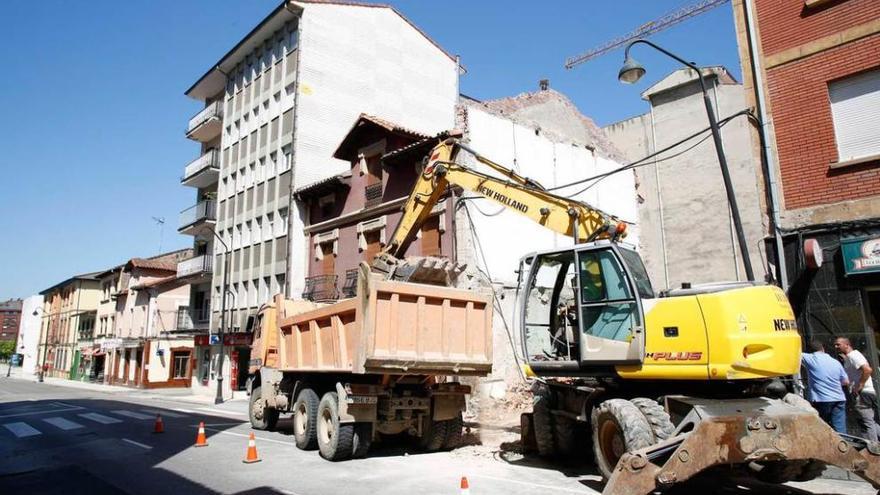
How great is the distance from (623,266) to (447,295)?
3456 millimetres

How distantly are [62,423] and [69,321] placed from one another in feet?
173

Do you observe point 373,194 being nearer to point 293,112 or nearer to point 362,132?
point 362,132

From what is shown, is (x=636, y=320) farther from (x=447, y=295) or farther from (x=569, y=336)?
(x=447, y=295)

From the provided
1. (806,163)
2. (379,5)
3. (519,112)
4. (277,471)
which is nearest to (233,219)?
(379,5)

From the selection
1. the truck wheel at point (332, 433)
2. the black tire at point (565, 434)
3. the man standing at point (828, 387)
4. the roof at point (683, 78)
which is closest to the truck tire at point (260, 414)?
the truck wheel at point (332, 433)

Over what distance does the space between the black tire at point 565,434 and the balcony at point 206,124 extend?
35.0m

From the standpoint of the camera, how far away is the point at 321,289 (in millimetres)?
24469

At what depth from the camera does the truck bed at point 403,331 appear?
9070 millimetres

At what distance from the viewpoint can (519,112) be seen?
21531mm

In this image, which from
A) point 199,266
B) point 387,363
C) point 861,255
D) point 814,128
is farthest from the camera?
point 199,266

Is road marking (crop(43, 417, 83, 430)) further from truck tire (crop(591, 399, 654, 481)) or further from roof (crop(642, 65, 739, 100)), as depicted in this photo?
roof (crop(642, 65, 739, 100))

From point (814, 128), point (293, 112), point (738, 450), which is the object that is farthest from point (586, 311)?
point (293, 112)

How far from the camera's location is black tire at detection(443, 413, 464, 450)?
1073cm

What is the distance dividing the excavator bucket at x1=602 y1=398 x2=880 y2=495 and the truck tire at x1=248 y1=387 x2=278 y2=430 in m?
10.1
